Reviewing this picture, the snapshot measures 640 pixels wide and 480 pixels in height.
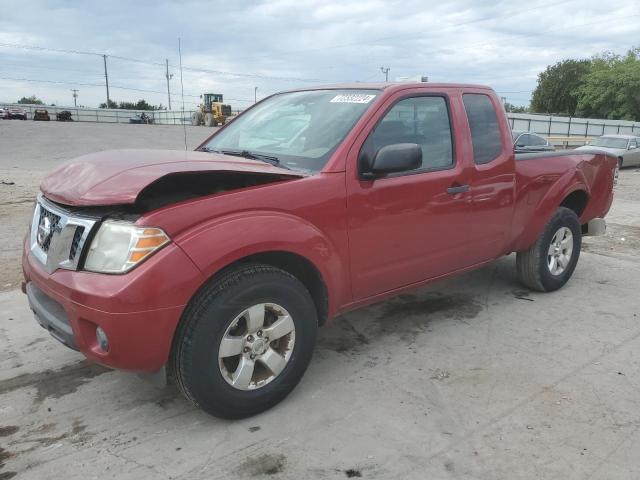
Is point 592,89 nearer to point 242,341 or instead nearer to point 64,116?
point 64,116

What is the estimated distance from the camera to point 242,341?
2.76 meters

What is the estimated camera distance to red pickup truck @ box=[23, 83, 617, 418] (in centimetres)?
249

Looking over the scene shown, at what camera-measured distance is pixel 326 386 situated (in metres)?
3.30

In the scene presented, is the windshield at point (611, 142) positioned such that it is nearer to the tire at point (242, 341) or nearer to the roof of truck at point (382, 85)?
the roof of truck at point (382, 85)

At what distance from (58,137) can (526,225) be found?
29.2 meters

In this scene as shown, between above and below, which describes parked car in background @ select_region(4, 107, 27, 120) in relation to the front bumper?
above

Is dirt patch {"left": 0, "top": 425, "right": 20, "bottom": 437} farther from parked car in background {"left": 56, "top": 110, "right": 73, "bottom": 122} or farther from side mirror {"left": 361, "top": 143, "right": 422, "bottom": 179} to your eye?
parked car in background {"left": 56, "top": 110, "right": 73, "bottom": 122}

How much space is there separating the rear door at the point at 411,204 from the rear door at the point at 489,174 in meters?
0.13

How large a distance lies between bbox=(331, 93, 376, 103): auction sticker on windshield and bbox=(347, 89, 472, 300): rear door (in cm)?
14

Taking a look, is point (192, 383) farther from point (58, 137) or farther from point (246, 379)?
point (58, 137)

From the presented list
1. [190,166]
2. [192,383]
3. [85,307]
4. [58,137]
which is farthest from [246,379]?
[58,137]

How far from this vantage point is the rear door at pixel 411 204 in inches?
129

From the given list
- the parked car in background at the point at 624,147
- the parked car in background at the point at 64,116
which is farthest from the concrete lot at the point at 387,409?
the parked car in background at the point at 64,116

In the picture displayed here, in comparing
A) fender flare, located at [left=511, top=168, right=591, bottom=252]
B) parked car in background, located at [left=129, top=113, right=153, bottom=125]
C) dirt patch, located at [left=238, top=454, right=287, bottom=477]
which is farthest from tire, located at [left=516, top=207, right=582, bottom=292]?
parked car in background, located at [left=129, top=113, right=153, bottom=125]
